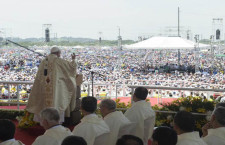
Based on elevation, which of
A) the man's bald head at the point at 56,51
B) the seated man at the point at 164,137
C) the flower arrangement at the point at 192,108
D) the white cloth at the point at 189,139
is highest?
the man's bald head at the point at 56,51

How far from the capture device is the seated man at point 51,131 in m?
2.66

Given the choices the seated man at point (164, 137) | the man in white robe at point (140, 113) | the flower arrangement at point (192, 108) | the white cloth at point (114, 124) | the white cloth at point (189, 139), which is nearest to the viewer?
the seated man at point (164, 137)

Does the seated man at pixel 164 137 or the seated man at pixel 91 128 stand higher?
the seated man at pixel 164 137

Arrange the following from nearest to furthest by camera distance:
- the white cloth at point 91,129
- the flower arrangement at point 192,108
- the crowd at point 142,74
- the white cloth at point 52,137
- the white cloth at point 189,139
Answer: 1. the white cloth at point 189,139
2. the white cloth at point 52,137
3. the white cloth at point 91,129
4. the flower arrangement at point 192,108
5. the crowd at point 142,74

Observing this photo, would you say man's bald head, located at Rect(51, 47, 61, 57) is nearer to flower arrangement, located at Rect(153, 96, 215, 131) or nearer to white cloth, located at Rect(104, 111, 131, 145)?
flower arrangement, located at Rect(153, 96, 215, 131)

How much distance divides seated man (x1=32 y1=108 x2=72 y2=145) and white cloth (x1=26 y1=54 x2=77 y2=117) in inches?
101

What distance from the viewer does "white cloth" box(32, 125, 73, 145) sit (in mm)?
2662

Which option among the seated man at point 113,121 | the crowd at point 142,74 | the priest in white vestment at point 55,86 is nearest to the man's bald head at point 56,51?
the priest in white vestment at point 55,86

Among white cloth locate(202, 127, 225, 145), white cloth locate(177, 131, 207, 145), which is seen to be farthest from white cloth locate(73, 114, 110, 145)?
white cloth locate(202, 127, 225, 145)

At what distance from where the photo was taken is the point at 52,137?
2689 mm

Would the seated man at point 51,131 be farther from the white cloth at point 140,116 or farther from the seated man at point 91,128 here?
the white cloth at point 140,116

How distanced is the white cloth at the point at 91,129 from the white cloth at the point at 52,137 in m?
0.20

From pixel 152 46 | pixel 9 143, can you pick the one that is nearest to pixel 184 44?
pixel 152 46

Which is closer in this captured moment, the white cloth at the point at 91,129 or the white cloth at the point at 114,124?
the white cloth at the point at 91,129
